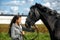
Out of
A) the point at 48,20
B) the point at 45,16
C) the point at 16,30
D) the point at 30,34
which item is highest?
the point at 45,16

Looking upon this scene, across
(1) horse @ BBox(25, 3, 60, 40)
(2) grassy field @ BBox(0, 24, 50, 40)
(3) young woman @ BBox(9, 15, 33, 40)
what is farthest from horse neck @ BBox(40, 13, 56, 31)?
(2) grassy field @ BBox(0, 24, 50, 40)

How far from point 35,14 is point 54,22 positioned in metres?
0.62

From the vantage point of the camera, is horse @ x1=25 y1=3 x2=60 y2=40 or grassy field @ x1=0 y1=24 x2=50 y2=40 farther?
grassy field @ x1=0 y1=24 x2=50 y2=40

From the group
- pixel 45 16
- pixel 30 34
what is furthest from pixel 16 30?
pixel 30 34

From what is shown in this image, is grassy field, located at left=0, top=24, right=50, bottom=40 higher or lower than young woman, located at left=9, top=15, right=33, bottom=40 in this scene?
lower

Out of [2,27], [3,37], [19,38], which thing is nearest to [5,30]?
[2,27]

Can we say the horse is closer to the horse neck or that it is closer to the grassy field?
the horse neck

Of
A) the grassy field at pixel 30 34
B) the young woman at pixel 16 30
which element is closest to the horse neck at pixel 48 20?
the young woman at pixel 16 30

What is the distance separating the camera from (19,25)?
9.05 m

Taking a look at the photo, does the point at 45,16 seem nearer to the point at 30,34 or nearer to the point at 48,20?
the point at 48,20

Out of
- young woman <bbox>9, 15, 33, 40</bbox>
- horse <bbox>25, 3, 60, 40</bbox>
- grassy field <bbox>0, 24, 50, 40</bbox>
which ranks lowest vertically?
grassy field <bbox>0, 24, 50, 40</bbox>

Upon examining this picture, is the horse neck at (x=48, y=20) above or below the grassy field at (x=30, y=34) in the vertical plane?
above

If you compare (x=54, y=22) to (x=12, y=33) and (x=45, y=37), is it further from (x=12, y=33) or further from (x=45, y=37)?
(x=45, y=37)

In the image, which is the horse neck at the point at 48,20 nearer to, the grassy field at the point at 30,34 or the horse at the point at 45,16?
the horse at the point at 45,16
